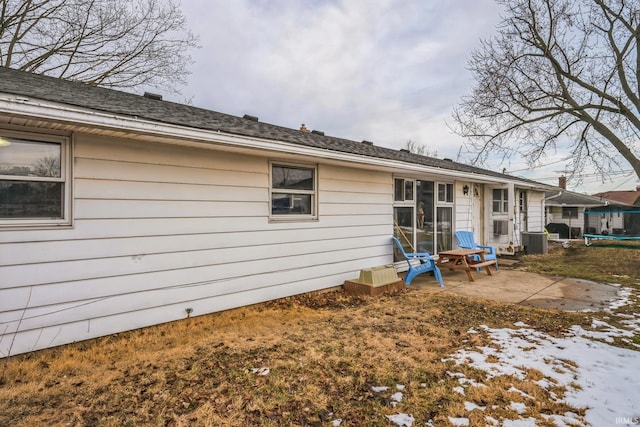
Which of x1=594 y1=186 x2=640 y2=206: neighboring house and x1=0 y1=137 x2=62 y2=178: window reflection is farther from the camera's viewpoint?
x1=594 y1=186 x2=640 y2=206: neighboring house

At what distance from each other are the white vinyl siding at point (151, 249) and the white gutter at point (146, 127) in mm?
520

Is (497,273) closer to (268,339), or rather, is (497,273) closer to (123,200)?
(268,339)

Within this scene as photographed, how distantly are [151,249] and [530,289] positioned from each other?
662 centimetres

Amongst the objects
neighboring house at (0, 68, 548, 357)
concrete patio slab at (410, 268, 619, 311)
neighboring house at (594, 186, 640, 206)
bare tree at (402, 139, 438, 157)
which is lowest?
concrete patio slab at (410, 268, 619, 311)

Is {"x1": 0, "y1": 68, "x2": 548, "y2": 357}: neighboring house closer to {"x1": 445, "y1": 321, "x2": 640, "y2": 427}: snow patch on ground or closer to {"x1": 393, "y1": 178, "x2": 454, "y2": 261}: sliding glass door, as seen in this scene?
{"x1": 393, "y1": 178, "x2": 454, "y2": 261}: sliding glass door

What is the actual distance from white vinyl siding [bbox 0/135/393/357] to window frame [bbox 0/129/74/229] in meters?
0.06

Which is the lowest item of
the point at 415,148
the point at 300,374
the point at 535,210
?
the point at 300,374

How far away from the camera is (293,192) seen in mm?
5438

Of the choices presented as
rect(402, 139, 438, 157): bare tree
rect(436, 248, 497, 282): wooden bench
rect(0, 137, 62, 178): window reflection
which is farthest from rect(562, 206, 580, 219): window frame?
rect(0, 137, 62, 178): window reflection

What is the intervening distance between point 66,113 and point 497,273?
28.3 ft

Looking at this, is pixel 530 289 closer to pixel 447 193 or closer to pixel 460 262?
pixel 460 262

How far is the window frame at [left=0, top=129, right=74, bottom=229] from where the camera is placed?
3088 mm

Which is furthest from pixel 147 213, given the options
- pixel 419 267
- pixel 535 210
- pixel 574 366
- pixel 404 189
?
pixel 535 210

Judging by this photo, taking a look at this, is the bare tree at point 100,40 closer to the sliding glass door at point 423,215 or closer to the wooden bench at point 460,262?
the sliding glass door at point 423,215
